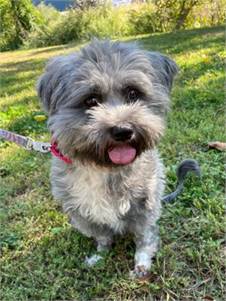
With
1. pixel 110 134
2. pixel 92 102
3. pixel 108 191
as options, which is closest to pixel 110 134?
pixel 110 134

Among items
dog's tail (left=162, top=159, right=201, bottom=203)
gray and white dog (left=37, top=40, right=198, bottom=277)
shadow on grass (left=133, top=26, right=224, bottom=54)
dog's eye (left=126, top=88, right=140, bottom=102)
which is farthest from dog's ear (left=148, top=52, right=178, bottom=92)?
shadow on grass (left=133, top=26, right=224, bottom=54)

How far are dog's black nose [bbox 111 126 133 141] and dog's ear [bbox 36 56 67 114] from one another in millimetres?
Result: 461

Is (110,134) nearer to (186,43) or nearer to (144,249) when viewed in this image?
(144,249)

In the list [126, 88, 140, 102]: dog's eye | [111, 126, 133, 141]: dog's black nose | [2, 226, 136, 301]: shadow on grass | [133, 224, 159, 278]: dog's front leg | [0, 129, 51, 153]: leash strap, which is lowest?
[2, 226, 136, 301]: shadow on grass

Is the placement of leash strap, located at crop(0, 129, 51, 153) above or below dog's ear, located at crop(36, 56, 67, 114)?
below

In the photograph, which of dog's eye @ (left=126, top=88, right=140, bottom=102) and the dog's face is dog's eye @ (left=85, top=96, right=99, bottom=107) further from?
dog's eye @ (left=126, top=88, right=140, bottom=102)

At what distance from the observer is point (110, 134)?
255 cm

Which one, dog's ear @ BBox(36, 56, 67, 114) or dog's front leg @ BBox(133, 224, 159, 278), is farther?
dog's front leg @ BBox(133, 224, 159, 278)

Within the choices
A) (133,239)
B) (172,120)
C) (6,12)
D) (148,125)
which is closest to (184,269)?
(133,239)

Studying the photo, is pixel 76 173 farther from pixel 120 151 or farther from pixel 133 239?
pixel 133 239

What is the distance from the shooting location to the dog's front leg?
3025mm

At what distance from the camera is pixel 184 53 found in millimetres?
8430

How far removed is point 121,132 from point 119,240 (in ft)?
3.84

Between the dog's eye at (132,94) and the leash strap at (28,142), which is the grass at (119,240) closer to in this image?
the leash strap at (28,142)
